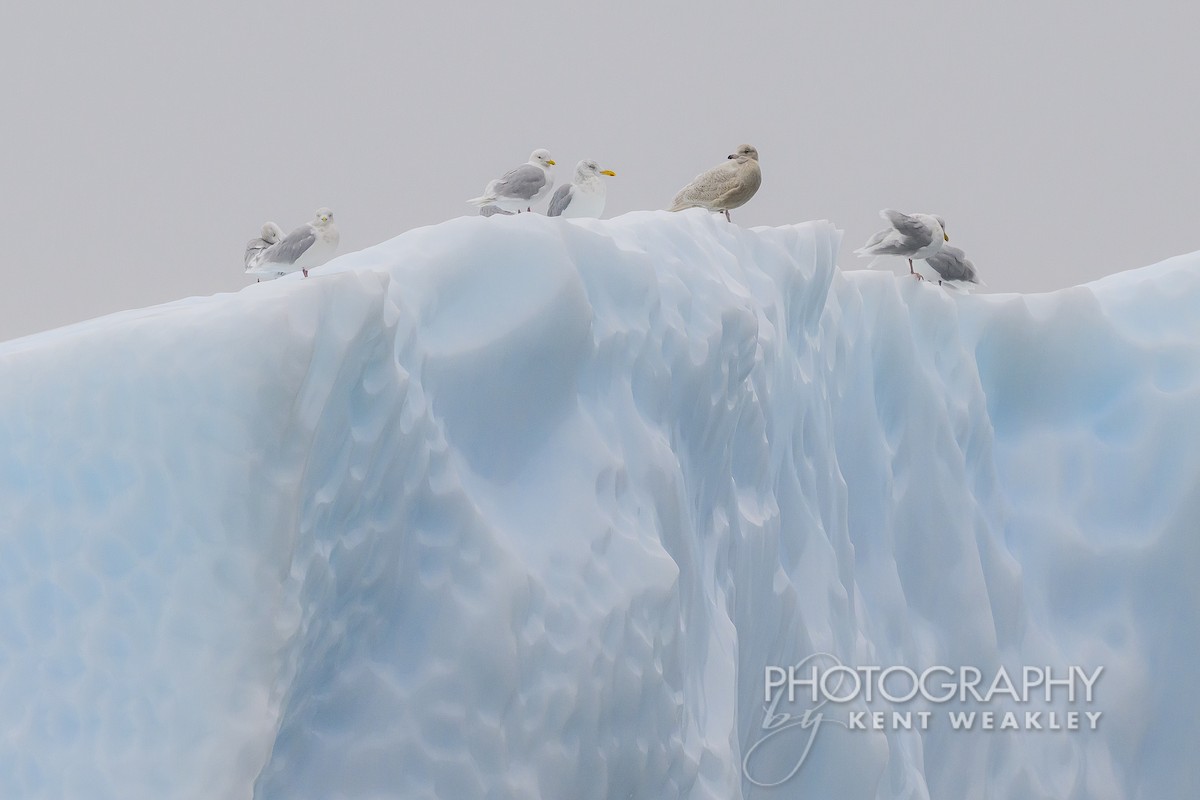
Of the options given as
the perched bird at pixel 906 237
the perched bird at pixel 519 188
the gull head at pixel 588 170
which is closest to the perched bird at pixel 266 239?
the perched bird at pixel 519 188

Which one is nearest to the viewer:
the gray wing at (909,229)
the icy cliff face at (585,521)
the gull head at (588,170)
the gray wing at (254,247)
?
the icy cliff face at (585,521)

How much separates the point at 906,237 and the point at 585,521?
2.92 m

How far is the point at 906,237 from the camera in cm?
578

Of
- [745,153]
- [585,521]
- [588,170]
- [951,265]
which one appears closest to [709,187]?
[745,153]

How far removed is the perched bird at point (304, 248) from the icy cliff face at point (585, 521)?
0.76 meters

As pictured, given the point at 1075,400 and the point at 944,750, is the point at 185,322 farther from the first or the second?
the point at 1075,400

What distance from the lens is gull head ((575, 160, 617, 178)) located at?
5047 millimetres

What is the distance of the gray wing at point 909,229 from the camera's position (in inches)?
225

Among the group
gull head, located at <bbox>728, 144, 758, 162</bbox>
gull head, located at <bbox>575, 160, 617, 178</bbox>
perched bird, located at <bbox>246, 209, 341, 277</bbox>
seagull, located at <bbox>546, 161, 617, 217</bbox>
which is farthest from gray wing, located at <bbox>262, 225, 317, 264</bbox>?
gull head, located at <bbox>728, 144, 758, 162</bbox>

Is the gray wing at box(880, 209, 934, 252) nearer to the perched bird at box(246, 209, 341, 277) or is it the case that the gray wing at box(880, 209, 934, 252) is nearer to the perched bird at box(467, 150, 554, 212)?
the perched bird at box(467, 150, 554, 212)

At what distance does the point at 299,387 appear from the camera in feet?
8.58

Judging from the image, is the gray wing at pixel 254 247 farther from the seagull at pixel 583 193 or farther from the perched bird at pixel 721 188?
the perched bird at pixel 721 188

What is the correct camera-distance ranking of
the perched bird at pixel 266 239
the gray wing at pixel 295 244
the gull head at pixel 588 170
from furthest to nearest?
the perched bird at pixel 266 239 → the gull head at pixel 588 170 → the gray wing at pixel 295 244

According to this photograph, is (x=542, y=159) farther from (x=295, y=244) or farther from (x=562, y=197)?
(x=295, y=244)
